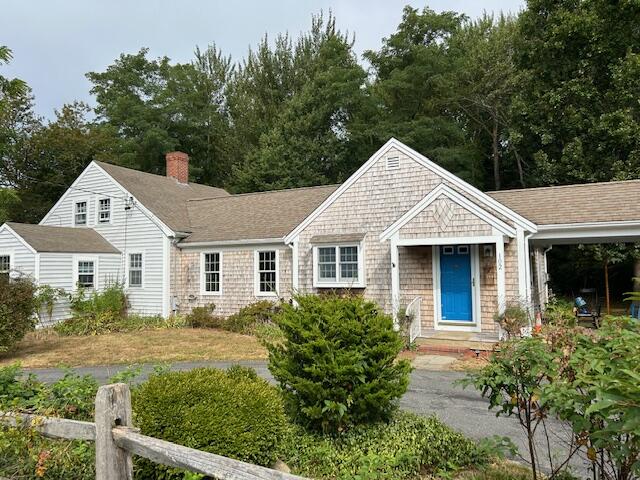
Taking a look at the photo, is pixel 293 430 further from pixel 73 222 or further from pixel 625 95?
pixel 625 95

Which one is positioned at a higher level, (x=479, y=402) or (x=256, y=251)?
(x=256, y=251)

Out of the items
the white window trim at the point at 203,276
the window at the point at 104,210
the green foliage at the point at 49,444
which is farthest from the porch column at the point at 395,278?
the window at the point at 104,210

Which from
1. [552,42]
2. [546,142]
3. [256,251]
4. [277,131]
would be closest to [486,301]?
[256,251]

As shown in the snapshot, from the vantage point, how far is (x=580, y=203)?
12883 mm

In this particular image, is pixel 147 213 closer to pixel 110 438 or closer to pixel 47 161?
pixel 110 438

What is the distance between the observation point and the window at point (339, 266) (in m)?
14.4

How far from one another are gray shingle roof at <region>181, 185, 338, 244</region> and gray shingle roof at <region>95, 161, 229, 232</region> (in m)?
0.61

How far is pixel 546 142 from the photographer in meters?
23.7

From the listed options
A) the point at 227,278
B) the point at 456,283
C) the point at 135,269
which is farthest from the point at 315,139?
the point at 456,283

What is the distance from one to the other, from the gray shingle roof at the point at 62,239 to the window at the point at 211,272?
14.6 ft

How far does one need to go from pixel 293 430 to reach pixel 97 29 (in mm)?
15391

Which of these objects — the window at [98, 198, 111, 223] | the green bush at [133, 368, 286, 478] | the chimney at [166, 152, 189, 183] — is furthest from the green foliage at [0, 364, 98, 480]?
the chimney at [166, 152, 189, 183]

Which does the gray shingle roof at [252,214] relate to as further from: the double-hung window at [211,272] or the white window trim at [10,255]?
the white window trim at [10,255]

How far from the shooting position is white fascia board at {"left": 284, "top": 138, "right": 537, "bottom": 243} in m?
11.9
